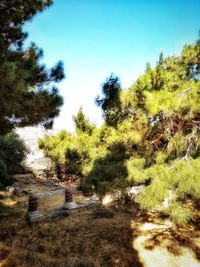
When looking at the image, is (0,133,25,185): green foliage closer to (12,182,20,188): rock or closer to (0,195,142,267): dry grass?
(12,182,20,188): rock

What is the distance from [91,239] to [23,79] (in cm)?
463

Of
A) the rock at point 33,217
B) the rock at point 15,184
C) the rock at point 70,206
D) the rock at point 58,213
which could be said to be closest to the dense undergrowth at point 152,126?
the rock at point 33,217

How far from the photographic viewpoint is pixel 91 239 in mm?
6793

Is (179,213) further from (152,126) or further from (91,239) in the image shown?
(91,239)

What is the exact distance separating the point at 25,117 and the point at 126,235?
434 cm

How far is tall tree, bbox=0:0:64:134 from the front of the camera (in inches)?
189

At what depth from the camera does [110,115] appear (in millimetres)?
5371

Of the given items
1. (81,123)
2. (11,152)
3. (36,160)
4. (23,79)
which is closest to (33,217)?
(23,79)

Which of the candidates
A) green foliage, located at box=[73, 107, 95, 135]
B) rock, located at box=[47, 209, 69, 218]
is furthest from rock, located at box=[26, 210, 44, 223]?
green foliage, located at box=[73, 107, 95, 135]

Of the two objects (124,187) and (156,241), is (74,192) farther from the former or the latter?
(124,187)

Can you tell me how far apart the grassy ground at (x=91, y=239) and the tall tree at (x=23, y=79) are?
3.14m

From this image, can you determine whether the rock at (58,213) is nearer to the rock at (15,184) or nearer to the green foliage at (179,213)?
the green foliage at (179,213)

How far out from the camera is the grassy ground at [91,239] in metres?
5.67

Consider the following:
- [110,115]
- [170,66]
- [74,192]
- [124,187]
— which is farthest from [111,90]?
[74,192]
